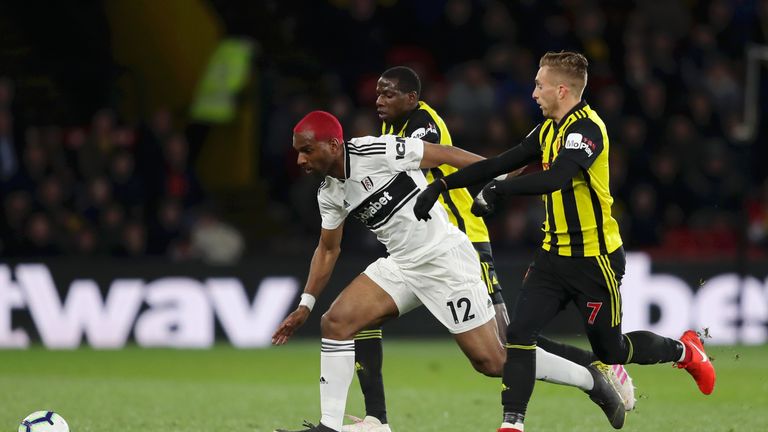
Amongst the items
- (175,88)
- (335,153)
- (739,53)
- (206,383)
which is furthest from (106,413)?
(739,53)

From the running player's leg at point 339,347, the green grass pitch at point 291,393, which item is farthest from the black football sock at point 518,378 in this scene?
the green grass pitch at point 291,393

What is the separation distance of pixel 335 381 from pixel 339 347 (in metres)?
0.18

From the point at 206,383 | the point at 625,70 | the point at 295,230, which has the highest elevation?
the point at 625,70

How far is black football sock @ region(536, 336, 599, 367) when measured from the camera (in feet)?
24.6

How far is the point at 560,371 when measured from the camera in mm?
7137

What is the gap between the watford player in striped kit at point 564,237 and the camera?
6594 mm

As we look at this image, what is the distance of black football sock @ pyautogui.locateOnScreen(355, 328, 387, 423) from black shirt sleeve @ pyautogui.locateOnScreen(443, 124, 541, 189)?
1.22m

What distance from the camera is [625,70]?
16531 mm

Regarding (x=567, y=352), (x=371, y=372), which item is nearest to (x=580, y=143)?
(x=567, y=352)

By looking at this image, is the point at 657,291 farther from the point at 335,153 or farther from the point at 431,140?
the point at 335,153

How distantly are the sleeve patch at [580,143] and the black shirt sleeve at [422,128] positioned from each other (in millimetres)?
1523

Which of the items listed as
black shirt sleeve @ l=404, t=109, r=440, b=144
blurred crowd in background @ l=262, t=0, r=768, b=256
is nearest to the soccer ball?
black shirt sleeve @ l=404, t=109, r=440, b=144

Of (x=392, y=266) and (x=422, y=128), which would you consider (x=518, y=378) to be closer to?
(x=392, y=266)

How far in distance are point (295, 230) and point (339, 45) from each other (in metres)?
2.45
